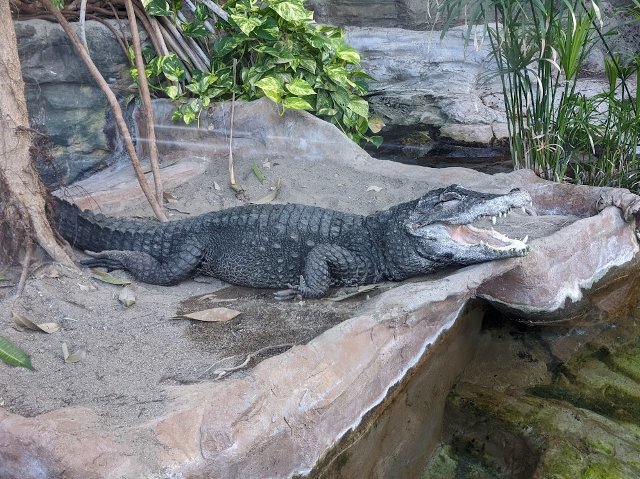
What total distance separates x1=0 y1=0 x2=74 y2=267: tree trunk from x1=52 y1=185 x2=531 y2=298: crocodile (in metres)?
0.32

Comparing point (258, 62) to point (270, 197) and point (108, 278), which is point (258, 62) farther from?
point (108, 278)

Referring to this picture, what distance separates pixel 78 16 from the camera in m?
5.00

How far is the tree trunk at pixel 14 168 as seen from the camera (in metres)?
3.12

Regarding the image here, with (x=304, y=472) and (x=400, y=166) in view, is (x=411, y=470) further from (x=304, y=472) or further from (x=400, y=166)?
(x=400, y=166)

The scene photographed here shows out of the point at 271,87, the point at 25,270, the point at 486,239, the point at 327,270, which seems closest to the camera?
the point at 25,270

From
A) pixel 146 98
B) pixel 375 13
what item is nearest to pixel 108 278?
pixel 146 98

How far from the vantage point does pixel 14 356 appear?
250 cm

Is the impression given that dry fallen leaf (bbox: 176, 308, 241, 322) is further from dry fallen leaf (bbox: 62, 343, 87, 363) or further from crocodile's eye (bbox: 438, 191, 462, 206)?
crocodile's eye (bbox: 438, 191, 462, 206)

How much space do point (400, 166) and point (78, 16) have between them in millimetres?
2779

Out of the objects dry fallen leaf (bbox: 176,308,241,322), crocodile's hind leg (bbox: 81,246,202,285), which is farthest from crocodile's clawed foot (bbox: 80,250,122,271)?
dry fallen leaf (bbox: 176,308,241,322)

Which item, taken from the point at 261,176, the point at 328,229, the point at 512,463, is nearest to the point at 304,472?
the point at 512,463

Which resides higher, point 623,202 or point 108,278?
point 623,202

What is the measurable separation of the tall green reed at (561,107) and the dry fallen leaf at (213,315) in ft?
7.59

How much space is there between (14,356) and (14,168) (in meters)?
1.10
